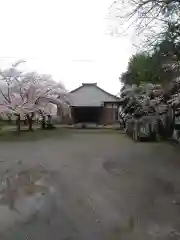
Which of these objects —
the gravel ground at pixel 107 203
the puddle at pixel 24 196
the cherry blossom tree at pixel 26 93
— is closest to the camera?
the gravel ground at pixel 107 203

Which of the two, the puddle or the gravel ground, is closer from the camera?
the gravel ground

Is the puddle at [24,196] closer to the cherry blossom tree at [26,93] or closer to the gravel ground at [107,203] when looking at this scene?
the gravel ground at [107,203]

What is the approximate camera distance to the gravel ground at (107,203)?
541cm

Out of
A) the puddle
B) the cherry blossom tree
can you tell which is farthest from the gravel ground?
the cherry blossom tree

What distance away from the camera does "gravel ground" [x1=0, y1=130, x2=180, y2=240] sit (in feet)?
17.7

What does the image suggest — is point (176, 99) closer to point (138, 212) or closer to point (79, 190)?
point (79, 190)

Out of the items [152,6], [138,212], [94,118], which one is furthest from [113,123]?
[138,212]

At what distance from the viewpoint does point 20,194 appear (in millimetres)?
8312

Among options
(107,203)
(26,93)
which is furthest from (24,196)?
(26,93)

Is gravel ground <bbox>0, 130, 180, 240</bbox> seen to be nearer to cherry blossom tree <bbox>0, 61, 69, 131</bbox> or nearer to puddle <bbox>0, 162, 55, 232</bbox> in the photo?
puddle <bbox>0, 162, 55, 232</bbox>

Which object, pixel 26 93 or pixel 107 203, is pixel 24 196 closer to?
pixel 107 203

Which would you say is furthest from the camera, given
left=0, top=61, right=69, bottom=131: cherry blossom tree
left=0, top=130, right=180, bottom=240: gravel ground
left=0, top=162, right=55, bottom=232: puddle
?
left=0, top=61, right=69, bottom=131: cherry blossom tree

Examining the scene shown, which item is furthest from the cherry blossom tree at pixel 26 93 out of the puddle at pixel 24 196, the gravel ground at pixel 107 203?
the puddle at pixel 24 196

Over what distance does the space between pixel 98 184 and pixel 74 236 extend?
4489 mm
